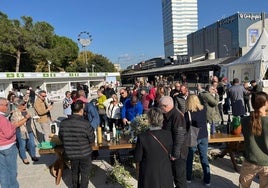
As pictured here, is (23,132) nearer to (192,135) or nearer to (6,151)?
(6,151)

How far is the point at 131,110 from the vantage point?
616cm

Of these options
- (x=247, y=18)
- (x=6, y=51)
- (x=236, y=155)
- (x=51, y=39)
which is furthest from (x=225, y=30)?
(x=236, y=155)

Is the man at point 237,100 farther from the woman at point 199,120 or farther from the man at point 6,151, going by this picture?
the man at point 6,151

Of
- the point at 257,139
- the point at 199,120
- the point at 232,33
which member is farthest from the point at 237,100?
the point at 232,33

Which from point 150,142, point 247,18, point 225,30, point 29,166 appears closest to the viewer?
point 150,142

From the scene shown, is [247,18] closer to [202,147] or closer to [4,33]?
[4,33]

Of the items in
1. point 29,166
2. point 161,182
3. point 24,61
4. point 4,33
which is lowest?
point 29,166

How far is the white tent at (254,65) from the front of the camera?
51.6 ft

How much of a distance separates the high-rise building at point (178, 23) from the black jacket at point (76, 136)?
500 feet

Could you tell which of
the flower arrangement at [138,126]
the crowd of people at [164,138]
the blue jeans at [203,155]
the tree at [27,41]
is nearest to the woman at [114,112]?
the crowd of people at [164,138]

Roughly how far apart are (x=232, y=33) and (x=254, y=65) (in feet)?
201

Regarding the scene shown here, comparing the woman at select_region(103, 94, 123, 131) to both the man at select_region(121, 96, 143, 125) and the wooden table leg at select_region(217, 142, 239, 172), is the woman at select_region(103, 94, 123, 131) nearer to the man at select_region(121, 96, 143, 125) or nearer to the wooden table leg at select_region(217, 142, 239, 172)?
the man at select_region(121, 96, 143, 125)

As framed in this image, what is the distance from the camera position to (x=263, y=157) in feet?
9.95

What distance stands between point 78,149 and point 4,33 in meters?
34.7
